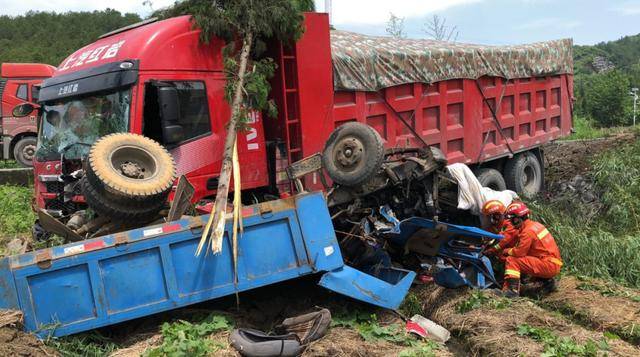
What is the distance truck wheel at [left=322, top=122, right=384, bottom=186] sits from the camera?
194 inches

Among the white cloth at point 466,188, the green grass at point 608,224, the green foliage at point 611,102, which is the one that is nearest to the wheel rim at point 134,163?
the white cloth at point 466,188

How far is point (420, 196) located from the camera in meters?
5.63

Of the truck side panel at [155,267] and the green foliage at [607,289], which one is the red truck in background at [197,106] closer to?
the truck side panel at [155,267]

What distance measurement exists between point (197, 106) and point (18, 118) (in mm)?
11974

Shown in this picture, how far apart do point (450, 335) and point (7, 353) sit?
3.27 metres

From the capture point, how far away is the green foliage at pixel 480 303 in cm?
496

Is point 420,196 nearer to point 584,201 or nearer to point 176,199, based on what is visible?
point 176,199

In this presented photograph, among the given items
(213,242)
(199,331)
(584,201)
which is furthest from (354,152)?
(584,201)

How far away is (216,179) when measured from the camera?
515 cm

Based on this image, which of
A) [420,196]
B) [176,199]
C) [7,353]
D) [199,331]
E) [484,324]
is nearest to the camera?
[7,353]

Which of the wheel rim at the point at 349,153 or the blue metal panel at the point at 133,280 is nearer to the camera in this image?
the blue metal panel at the point at 133,280

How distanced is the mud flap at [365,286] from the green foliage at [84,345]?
1.60 m

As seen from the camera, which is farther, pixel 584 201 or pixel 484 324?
pixel 584 201

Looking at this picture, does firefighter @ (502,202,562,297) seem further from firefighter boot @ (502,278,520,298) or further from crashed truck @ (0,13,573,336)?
crashed truck @ (0,13,573,336)
